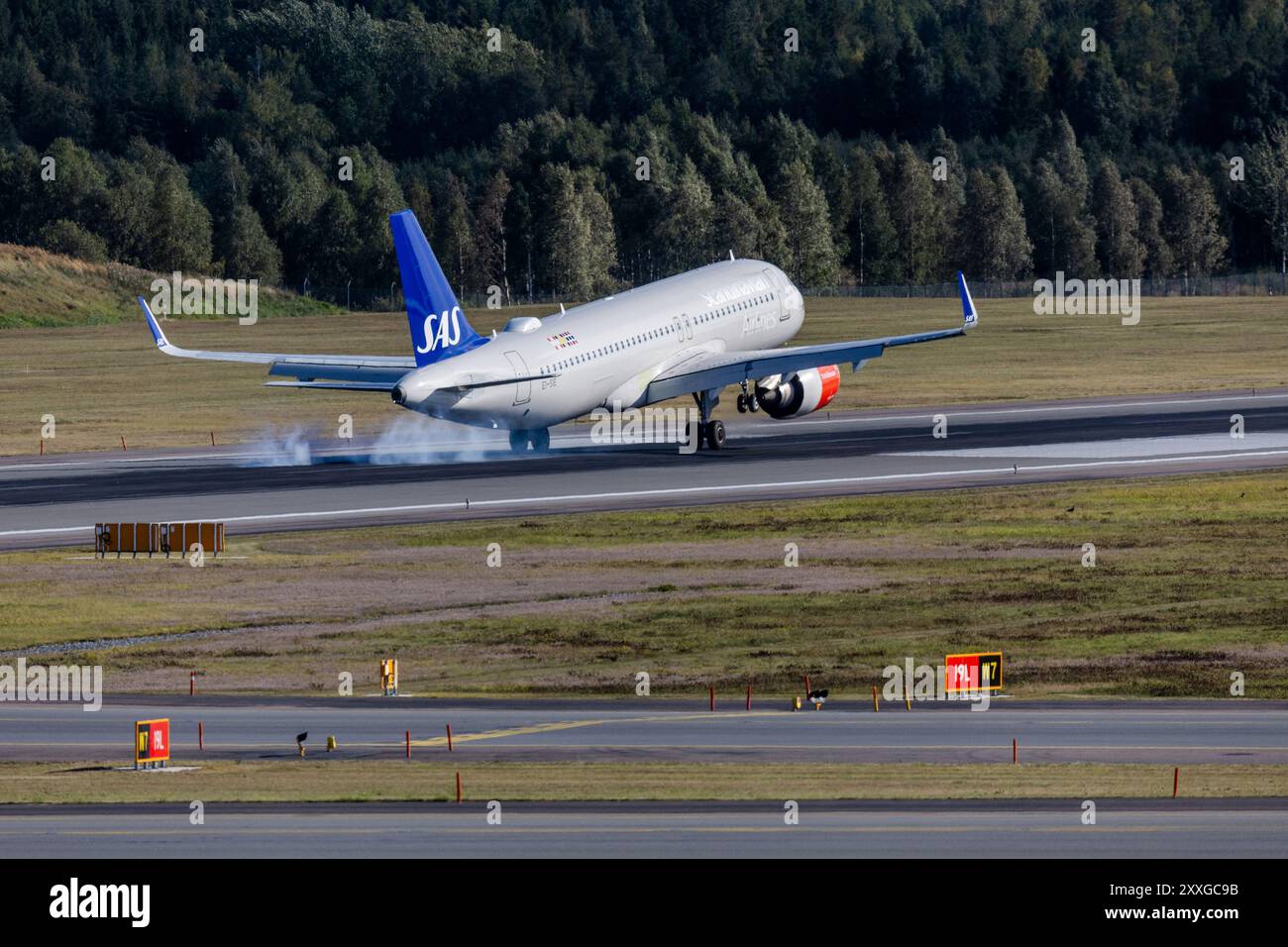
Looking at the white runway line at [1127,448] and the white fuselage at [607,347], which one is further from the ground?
the white fuselage at [607,347]

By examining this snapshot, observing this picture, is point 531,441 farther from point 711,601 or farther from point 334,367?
point 711,601

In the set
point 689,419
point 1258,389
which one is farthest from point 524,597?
point 1258,389

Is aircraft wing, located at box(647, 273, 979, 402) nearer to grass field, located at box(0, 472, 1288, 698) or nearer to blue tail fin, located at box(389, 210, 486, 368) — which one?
grass field, located at box(0, 472, 1288, 698)

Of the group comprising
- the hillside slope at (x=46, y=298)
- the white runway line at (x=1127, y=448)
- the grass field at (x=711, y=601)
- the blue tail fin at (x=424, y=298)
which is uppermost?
the hillside slope at (x=46, y=298)

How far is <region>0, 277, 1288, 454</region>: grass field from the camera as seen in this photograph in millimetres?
112625

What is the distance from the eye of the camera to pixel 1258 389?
118188 millimetres

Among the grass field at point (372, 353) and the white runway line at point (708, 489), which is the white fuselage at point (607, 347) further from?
the grass field at point (372, 353)

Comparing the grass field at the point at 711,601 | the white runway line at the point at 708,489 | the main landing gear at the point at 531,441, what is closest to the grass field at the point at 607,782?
the grass field at the point at 711,601

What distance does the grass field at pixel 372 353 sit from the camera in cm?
Answer: 11262

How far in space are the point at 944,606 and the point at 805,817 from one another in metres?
24.2

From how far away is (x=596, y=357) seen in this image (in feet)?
270

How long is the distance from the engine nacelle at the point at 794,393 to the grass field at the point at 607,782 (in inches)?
1994

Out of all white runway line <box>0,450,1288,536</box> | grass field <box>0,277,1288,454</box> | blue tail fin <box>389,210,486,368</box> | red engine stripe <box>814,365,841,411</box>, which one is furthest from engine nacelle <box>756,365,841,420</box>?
blue tail fin <box>389,210,486,368</box>
